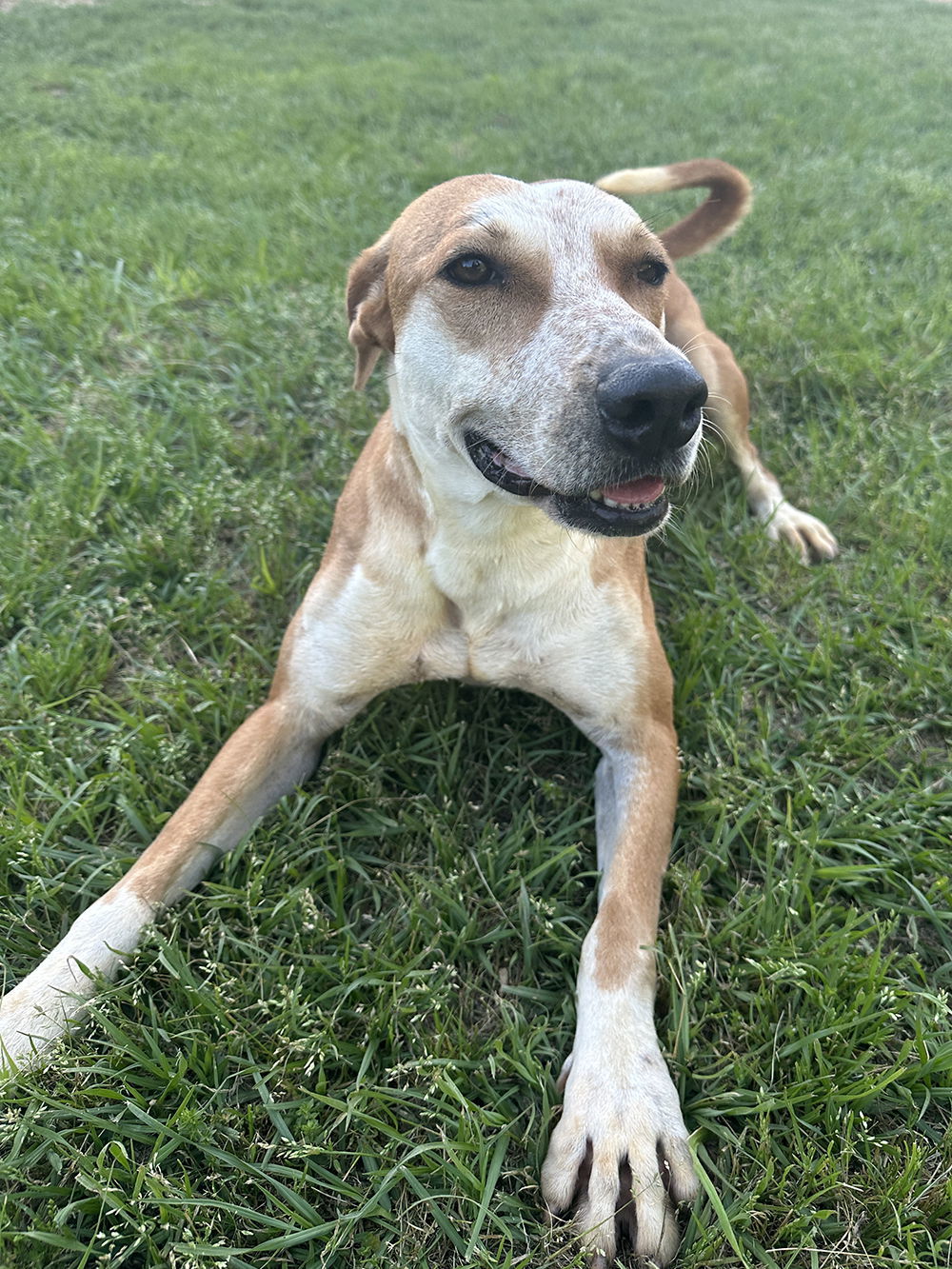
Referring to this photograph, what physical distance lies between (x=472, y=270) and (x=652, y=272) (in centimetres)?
58

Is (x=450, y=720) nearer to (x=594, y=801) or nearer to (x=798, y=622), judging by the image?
(x=594, y=801)

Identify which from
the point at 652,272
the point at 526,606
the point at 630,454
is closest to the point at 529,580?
the point at 526,606

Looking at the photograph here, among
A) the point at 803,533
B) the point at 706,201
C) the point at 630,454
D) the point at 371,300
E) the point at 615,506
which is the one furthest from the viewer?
the point at 706,201

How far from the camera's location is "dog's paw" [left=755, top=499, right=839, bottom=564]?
330cm

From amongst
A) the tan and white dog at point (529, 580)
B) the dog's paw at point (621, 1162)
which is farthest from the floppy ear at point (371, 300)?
the dog's paw at point (621, 1162)

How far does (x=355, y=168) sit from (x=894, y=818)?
20.7 ft

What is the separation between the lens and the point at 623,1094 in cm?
171

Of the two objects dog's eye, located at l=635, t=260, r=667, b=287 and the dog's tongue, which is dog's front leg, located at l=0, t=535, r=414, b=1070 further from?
dog's eye, located at l=635, t=260, r=667, b=287

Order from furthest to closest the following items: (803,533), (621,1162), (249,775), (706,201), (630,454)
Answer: (706,201), (803,533), (249,775), (630,454), (621,1162)

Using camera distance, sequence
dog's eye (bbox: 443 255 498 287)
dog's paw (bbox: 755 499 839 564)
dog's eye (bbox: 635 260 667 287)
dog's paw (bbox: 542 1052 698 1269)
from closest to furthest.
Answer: dog's paw (bbox: 542 1052 698 1269), dog's eye (bbox: 443 255 498 287), dog's eye (bbox: 635 260 667 287), dog's paw (bbox: 755 499 839 564)

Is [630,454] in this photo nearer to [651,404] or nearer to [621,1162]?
[651,404]

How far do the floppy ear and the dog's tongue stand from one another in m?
0.97

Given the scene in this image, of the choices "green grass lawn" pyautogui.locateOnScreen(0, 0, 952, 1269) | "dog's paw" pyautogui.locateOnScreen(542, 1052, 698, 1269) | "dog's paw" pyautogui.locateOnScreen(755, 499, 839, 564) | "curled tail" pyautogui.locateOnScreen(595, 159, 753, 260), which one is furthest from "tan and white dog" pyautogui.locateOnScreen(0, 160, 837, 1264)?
"curled tail" pyautogui.locateOnScreen(595, 159, 753, 260)

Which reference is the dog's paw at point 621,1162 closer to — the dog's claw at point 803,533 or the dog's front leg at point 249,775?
the dog's front leg at point 249,775
